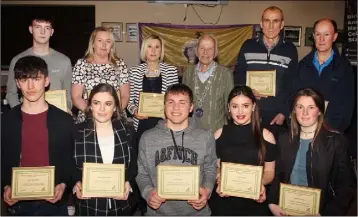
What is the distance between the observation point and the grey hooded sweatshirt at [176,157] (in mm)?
2961

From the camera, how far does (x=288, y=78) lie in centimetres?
395

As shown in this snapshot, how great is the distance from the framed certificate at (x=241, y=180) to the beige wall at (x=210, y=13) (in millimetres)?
6484

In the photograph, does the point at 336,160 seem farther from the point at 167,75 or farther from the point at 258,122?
the point at 167,75

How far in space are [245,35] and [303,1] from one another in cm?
157

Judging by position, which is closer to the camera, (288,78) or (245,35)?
(288,78)

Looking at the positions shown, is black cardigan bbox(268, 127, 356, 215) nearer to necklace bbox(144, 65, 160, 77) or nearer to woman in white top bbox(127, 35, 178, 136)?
woman in white top bbox(127, 35, 178, 136)

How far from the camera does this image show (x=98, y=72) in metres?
3.74

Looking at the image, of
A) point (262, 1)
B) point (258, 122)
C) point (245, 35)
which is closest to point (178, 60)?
point (245, 35)

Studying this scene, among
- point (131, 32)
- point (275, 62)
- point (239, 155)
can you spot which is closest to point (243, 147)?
point (239, 155)

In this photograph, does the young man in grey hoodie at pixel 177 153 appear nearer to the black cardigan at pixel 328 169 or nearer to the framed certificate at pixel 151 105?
the black cardigan at pixel 328 169

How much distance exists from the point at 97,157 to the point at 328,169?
1.67m

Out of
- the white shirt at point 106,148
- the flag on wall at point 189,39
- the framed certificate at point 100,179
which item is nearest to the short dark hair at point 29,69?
the white shirt at point 106,148

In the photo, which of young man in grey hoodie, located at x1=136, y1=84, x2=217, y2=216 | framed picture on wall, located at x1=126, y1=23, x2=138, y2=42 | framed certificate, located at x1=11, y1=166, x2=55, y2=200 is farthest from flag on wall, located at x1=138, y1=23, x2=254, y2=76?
framed certificate, located at x1=11, y1=166, x2=55, y2=200

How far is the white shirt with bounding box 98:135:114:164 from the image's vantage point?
2926mm
